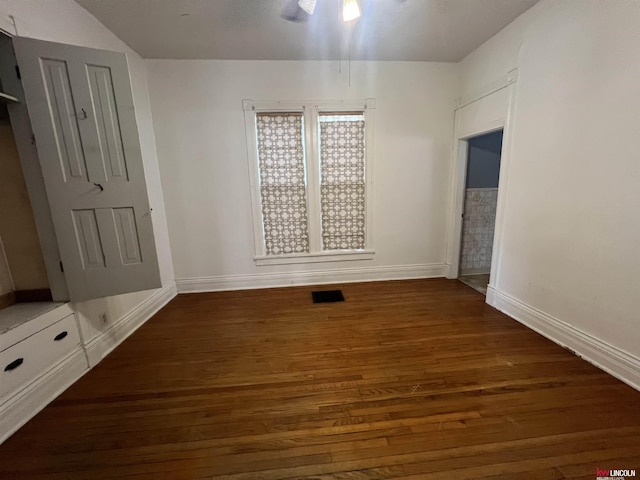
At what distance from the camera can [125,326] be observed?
2488 millimetres

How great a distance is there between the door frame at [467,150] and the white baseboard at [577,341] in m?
0.33

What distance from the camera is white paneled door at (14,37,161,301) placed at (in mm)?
1698

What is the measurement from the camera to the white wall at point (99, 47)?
5.68 feet

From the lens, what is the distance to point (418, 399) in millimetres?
1642

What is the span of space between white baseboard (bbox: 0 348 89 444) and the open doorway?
4.28 meters

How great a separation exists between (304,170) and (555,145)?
255 centimetres

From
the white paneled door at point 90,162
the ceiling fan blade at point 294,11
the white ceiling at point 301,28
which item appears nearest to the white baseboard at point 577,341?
the white ceiling at point 301,28

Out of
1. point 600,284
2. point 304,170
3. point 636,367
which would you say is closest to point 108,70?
point 304,170

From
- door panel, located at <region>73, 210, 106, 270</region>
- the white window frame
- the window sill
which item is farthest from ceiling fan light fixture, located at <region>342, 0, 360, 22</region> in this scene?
the window sill

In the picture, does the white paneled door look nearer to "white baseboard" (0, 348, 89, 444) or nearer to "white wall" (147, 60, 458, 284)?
"white baseboard" (0, 348, 89, 444)

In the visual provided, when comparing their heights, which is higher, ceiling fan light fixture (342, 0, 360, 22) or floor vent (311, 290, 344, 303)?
ceiling fan light fixture (342, 0, 360, 22)

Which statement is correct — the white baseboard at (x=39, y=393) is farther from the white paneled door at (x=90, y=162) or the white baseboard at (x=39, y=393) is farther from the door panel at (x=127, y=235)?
the door panel at (x=127, y=235)

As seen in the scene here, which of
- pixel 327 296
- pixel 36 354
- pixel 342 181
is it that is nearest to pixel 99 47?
pixel 36 354

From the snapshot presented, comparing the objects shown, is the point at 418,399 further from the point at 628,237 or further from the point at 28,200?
the point at 28,200
